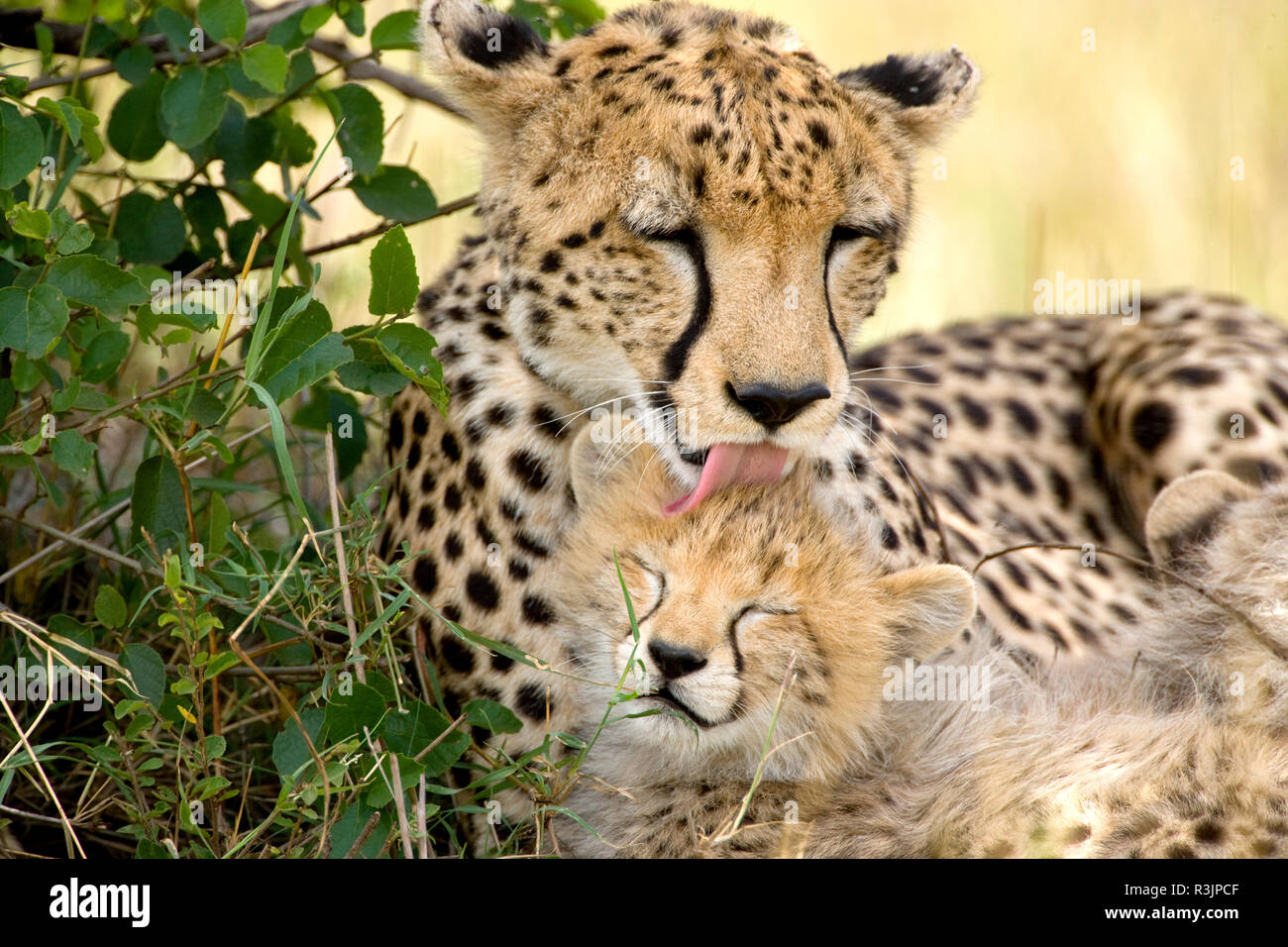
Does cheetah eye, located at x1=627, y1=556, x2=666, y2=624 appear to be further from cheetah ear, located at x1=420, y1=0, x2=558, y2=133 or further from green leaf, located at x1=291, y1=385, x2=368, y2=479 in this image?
green leaf, located at x1=291, y1=385, x2=368, y2=479

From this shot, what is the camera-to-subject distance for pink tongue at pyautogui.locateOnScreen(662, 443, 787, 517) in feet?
8.38

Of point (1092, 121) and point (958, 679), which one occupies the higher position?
point (1092, 121)

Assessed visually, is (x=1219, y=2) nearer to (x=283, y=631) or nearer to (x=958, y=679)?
(x=958, y=679)

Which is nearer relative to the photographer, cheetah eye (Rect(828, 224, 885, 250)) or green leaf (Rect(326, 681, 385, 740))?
green leaf (Rect(326, 681, 385, 740))

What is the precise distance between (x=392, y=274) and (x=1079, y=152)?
4613 mm

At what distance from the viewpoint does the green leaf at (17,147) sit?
2627 mm

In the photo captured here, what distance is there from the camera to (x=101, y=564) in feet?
10.4

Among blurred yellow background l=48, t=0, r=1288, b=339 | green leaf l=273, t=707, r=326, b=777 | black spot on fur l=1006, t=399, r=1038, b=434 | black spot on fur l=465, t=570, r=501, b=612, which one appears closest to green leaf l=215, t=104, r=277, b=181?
black spot on fur l=465, t=570, r=501, b=612

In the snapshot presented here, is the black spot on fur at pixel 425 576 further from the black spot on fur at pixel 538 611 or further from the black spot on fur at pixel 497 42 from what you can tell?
the black spot on fur at pixel 497 42

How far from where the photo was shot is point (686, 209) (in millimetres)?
2572

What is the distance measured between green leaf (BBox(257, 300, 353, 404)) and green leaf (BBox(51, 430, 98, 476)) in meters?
0.30
